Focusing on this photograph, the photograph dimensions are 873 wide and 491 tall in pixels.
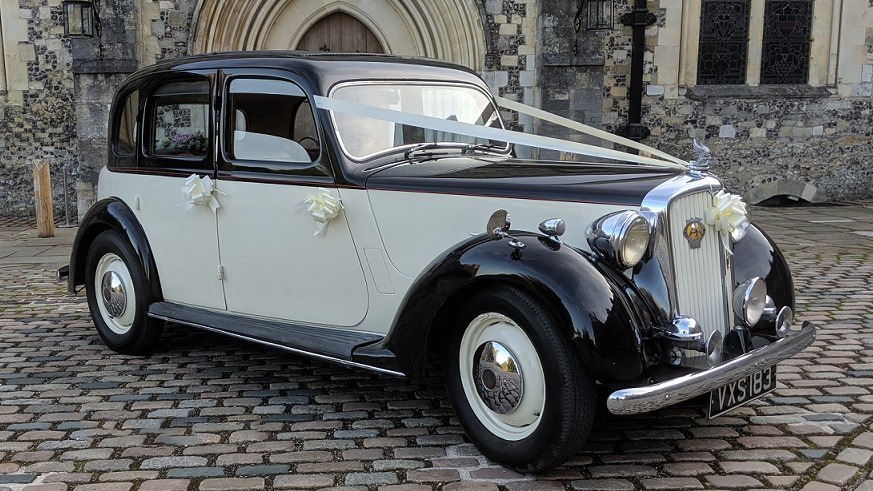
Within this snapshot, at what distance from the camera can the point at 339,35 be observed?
11.9 meters

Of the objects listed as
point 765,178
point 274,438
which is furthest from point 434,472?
point 765,178

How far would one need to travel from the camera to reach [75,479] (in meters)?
3.02

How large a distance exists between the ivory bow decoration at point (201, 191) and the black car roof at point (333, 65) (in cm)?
62

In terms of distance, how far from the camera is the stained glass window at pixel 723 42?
40.9ft

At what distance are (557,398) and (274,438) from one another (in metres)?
1.30

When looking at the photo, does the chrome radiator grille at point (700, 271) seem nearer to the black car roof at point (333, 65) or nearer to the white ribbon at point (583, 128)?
the white ribbon at point (583, 128)

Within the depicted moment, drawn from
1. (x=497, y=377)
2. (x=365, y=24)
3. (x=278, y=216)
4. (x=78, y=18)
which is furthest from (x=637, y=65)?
(x=497, y=377)

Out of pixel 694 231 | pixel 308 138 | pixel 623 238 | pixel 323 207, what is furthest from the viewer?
pixel 308 138

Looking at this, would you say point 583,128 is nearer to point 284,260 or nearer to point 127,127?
point 284,260

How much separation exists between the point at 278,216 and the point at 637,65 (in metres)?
9.33

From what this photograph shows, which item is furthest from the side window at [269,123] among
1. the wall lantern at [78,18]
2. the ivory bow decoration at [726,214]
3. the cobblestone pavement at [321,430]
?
the wall lantern at [78,18]

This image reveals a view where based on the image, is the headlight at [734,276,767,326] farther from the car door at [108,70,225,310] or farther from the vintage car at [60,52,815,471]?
the car door at [108,70,225,310]

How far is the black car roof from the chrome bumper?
2080mm

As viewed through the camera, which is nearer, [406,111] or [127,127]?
[406,111]
